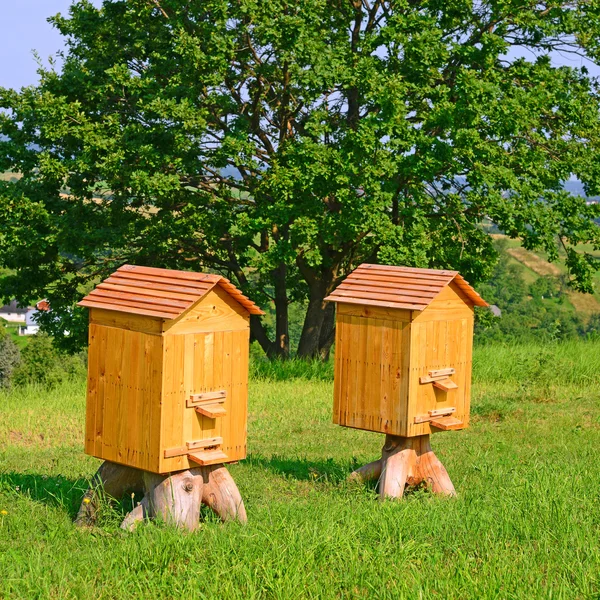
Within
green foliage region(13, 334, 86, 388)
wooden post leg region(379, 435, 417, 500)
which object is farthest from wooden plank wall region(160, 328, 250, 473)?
green foliage region(13, 334, 86, 388)

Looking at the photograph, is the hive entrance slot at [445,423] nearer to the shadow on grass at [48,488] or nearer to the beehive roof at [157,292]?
the beehive roof at [157,292]

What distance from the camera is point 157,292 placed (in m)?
7.05

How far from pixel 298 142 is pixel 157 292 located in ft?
34.0

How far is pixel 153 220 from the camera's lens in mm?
18234

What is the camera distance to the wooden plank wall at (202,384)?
6781 millimetres

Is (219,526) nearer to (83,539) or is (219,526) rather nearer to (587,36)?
(83,539)

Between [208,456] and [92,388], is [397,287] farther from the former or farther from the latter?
[92,388]

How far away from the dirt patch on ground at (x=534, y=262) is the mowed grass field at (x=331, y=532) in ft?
285

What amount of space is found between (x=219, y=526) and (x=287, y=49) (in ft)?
36.8

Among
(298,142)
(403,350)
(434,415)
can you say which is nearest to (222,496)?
(403,350)

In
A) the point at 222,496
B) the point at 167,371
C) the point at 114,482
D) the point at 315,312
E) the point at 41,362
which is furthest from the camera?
the point at 41,362

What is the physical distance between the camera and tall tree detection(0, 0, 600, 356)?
16.4m

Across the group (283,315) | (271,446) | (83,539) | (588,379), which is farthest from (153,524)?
(283,315)

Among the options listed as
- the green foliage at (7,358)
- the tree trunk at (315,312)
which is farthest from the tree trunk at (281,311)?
the green foliage at (7,358)
